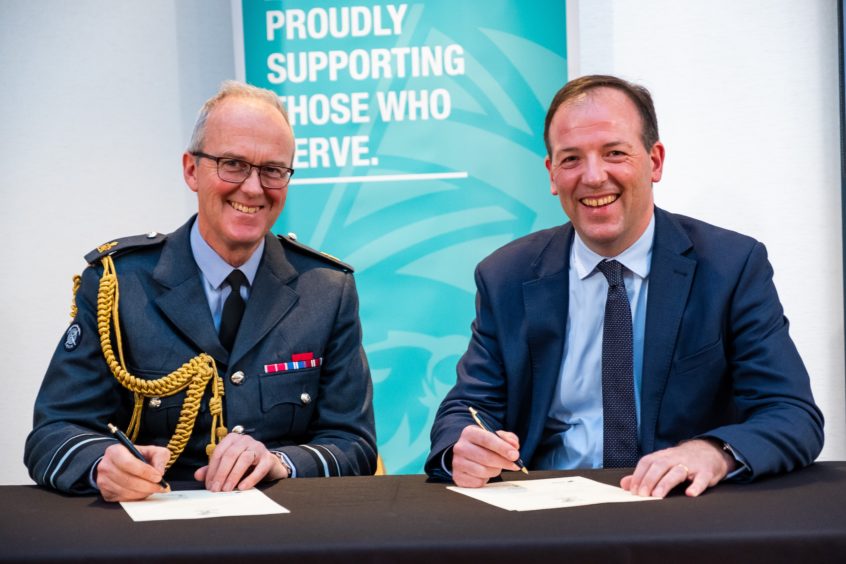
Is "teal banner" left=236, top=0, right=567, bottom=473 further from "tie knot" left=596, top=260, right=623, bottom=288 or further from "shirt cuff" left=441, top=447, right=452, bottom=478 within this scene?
"shirt cuff" left=441, top=447, right=452, bottom=478

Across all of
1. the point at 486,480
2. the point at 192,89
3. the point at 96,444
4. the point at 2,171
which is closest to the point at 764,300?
the point at 486,480

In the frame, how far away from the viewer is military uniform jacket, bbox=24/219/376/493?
2.09 metres

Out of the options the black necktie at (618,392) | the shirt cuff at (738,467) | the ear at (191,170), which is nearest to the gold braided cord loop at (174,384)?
the ear at (191,170)

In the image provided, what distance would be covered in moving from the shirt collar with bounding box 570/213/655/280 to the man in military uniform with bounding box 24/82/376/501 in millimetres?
595

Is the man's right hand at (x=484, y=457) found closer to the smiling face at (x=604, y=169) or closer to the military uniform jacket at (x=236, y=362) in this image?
the military uniform jacket at (x=236, y=362)

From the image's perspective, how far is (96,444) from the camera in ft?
6.03

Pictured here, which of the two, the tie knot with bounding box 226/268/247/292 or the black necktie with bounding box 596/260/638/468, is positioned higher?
the tie knot with bounding box 226/268/247/292

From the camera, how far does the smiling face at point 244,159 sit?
225 cm

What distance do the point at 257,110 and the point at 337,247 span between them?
166 centimetres

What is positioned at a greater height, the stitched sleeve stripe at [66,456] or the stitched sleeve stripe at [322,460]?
the stitched sleeve stripe at [66,456]

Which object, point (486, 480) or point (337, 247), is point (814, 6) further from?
point (486, 480)

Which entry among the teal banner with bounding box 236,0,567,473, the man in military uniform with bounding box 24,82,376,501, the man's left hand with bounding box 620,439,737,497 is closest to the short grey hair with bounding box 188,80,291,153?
the man in military uniform with bounding box 24,82,376,501

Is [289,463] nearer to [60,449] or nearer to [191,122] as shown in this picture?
[60,449]

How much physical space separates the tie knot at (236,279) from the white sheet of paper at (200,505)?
673mm
